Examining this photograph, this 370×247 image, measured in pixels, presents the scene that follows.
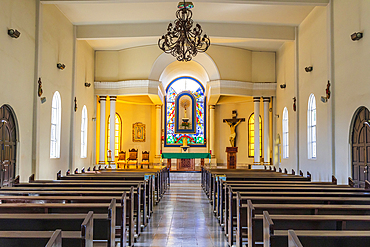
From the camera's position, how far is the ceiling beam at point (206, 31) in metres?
12.1

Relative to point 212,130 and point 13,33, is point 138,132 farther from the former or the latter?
point 13,33

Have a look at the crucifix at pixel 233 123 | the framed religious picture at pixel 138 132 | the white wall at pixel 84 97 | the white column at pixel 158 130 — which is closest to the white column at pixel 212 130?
the crucifix at pixel 233 123

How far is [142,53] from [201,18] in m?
3.83

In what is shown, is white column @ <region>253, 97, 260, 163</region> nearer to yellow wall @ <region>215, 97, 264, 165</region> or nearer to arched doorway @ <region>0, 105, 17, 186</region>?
yellow wall @ <region>215, 97, 264, 165</region>

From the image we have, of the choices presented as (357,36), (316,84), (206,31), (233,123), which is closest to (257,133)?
(233,123)

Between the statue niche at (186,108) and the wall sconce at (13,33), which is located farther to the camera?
the statue niche at (186,108)

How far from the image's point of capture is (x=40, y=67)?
9.22m

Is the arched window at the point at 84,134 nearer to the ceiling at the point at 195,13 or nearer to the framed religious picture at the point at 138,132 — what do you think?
the ceiling at the point at 195,13

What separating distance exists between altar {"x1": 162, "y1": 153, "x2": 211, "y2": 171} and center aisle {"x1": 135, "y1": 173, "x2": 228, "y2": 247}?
25.7ft

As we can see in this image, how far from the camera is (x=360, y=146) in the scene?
7898 mm

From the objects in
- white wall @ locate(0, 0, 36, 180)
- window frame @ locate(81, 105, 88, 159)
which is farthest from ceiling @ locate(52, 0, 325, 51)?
window frame @ locate(81, 105, 88, 159)

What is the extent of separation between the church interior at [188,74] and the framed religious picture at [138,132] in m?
0.06

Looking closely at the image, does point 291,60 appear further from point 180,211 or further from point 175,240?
point 175,240

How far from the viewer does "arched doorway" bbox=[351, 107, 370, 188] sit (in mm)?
7578
